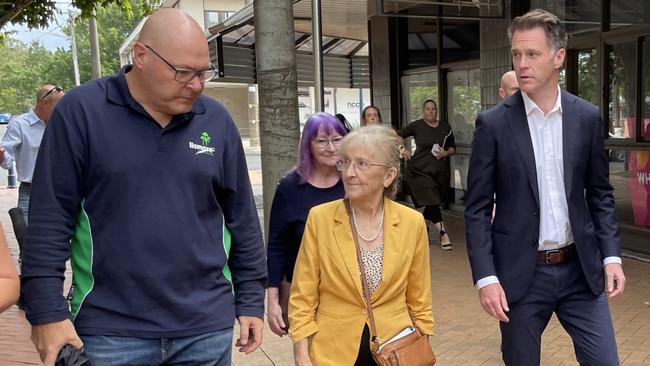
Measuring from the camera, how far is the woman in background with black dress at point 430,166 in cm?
884

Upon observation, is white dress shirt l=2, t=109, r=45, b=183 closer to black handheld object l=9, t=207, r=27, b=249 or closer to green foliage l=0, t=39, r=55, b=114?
black handheld object l=9, t=207, r=27, b=249

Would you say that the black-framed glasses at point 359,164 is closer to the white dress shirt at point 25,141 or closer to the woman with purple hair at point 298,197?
the woman with purple hair at point 298,197

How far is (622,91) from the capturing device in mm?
8109

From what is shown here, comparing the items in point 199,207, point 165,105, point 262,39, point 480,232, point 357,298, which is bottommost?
point 357,298

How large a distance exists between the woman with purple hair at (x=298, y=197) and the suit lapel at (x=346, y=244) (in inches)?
19.4

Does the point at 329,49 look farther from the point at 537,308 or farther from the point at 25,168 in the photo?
the point at 537,308

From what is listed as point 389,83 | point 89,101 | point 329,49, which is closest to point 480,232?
point 89,101

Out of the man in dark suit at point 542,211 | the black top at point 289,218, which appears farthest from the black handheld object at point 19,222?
the man in dark suit at point 542,211

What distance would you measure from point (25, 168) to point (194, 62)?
16.0 ft

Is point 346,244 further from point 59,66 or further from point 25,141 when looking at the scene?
point 59,66

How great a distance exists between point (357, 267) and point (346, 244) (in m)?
0.10

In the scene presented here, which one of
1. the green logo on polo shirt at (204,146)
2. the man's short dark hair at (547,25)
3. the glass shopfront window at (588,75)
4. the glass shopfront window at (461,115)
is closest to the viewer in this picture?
the green logo on polo shirt at (204,146)

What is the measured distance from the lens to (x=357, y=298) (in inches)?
111

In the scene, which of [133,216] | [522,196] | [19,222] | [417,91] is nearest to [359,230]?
[522,196]
